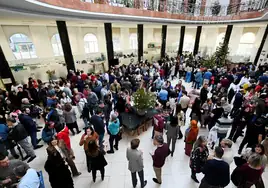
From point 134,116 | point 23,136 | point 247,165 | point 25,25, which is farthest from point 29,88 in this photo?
point 247,165

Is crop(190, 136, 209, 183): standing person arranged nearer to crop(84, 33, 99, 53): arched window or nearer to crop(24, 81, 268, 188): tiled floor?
crop(24, 81, 268, 188): tiled floor

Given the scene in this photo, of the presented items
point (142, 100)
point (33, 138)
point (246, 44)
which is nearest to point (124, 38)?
point (142, 100)

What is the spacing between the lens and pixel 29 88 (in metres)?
6.28

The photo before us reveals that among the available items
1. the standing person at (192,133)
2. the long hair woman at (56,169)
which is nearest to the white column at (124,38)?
the standing person at (192,133)

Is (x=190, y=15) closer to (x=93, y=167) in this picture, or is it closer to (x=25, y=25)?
(x=25, y=25)

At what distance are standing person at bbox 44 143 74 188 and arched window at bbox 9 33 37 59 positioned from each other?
979cm

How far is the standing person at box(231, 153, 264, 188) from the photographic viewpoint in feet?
7.84

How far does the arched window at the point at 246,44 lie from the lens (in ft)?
49.2

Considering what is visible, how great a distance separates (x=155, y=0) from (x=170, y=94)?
278 inches

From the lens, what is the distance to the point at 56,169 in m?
2.61

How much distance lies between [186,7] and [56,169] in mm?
14445

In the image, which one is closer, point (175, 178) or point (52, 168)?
point (52, 168)

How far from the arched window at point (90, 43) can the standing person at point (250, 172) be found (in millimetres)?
12990

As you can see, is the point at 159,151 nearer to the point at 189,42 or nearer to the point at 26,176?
the point at 26,176
